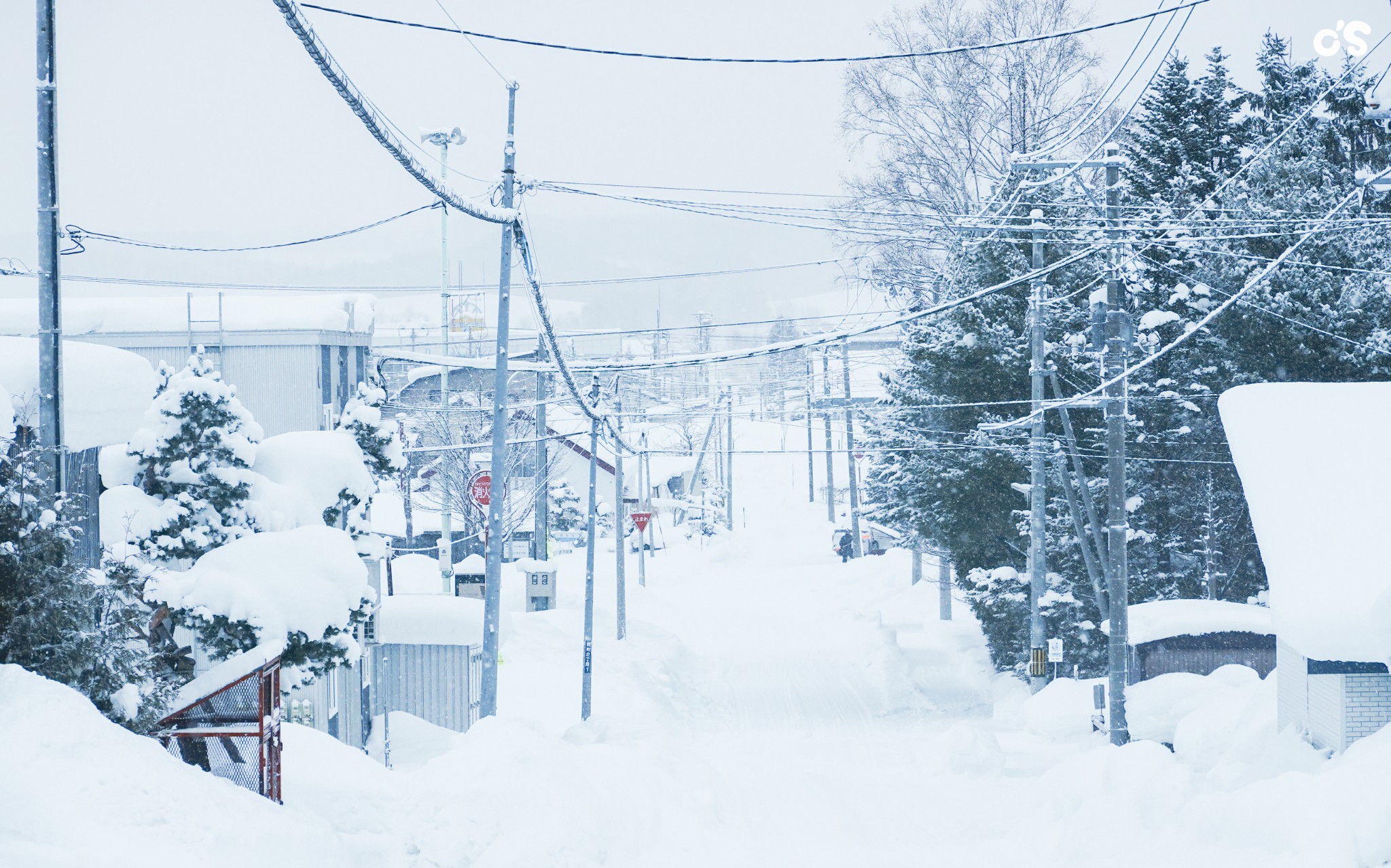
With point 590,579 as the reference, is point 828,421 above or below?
above

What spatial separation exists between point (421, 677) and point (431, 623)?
1032 mm

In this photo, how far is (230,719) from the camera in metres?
10.2

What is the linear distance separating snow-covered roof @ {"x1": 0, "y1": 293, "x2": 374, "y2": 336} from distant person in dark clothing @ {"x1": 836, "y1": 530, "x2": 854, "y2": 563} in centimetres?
3151

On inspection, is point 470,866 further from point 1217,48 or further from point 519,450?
point 519,450

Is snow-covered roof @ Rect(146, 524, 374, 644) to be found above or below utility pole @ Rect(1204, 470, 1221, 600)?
above

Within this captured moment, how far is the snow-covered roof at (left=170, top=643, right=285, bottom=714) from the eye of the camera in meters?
10.0

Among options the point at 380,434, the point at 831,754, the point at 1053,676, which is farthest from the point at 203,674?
the point at 1053,676

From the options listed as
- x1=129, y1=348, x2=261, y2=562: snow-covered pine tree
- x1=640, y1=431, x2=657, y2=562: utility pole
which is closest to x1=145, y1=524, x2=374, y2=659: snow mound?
x1=129, y1=348, x2=261, y2=562: snow-covered pine tree

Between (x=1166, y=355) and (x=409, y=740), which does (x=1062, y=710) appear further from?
(x=409, y=740)

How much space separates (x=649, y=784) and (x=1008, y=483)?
13.3 meters

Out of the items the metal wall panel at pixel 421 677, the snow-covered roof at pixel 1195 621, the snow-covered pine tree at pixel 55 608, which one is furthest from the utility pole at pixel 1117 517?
the snow-covered pine tree at pixel 55 608

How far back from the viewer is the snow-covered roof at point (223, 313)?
21.8 metres

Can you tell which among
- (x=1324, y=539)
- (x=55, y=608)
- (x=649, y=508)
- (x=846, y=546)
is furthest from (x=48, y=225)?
(x=846, y=546)

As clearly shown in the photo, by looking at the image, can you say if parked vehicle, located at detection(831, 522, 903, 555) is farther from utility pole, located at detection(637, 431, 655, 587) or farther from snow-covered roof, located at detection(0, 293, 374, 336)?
snow-covered roof, located at detection(0, 293, 374, 336)
